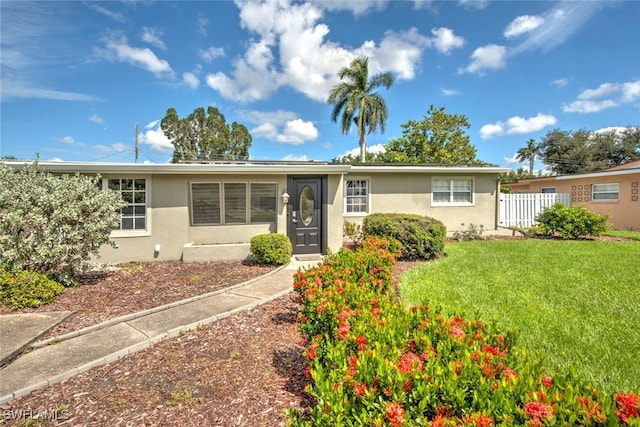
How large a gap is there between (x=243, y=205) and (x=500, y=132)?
33.9m

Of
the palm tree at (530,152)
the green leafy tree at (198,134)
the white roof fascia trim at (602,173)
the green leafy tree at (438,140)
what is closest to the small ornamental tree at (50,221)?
the white roof fascia trim at (602,173)

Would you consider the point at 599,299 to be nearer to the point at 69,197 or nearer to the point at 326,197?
the point at 326,197

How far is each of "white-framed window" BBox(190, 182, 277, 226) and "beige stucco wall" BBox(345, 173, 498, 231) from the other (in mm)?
4046

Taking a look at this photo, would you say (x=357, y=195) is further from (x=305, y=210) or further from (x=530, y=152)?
(x=530, y=152)

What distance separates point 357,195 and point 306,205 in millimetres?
3838

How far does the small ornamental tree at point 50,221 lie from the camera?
5504mm

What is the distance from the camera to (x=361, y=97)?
24.6m

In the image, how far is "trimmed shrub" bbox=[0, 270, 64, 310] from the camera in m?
4.86

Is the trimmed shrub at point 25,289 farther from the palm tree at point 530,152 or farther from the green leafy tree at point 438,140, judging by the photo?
the palm tree at point 530,152

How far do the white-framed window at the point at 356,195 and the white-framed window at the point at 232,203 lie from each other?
4072 mm

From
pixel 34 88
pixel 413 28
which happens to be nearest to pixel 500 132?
pixel 413 28

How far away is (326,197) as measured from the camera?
9094mm

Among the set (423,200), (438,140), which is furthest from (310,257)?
(438,140)

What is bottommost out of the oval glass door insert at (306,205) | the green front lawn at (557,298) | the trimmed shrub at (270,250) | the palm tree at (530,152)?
the green front lawn at (557,298)
